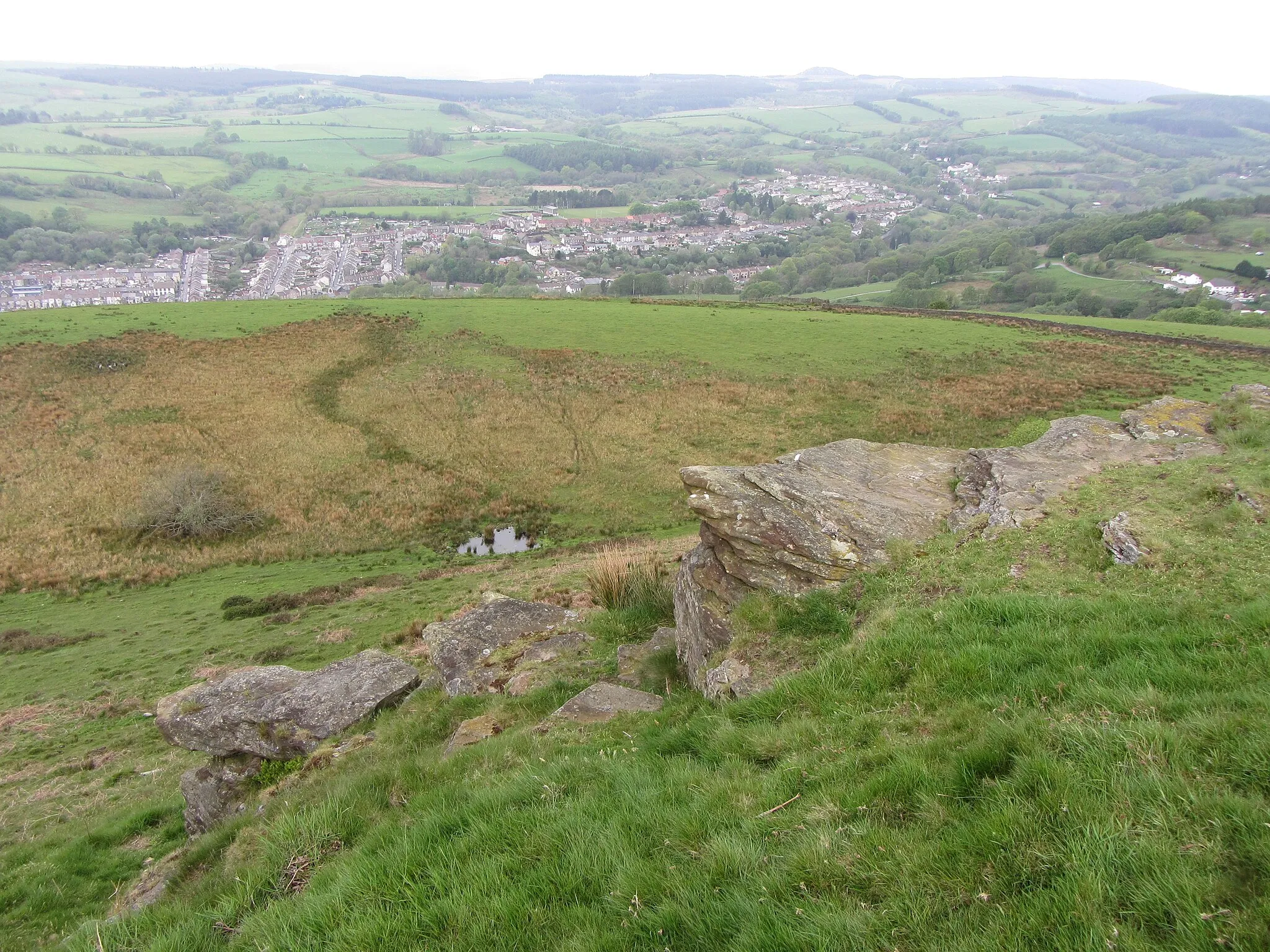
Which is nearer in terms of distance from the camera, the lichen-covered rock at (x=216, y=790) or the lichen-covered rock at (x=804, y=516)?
the lichen-covered rock at (x=216, y=790)

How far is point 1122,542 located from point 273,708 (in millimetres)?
12547

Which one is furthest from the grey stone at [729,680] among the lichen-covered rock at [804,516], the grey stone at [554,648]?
the grey stone at [554,648]

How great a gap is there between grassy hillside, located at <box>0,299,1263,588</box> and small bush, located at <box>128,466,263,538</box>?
0.60 metres

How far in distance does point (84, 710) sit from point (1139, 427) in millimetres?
27144

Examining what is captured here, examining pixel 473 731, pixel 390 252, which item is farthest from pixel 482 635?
pixel 390 252

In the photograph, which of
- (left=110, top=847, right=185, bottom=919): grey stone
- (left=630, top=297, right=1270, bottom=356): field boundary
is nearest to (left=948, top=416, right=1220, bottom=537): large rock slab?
(left=110, top=847, right=185, bottom=919): grey stone

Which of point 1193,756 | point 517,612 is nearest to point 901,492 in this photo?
point 517,612

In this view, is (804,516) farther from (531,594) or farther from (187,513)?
(187,513)

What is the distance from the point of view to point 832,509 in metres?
10.6

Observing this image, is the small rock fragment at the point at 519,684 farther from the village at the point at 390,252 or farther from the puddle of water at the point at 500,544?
the village at the point at 390,252

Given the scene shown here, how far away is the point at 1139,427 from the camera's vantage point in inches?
676

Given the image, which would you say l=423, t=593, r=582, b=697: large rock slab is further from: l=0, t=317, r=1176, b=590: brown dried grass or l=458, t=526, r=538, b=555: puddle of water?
l=0, t=317, r=1176, b=590: brown dried grass

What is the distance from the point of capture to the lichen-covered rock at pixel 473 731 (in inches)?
309

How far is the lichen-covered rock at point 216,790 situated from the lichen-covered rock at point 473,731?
10.1ft
